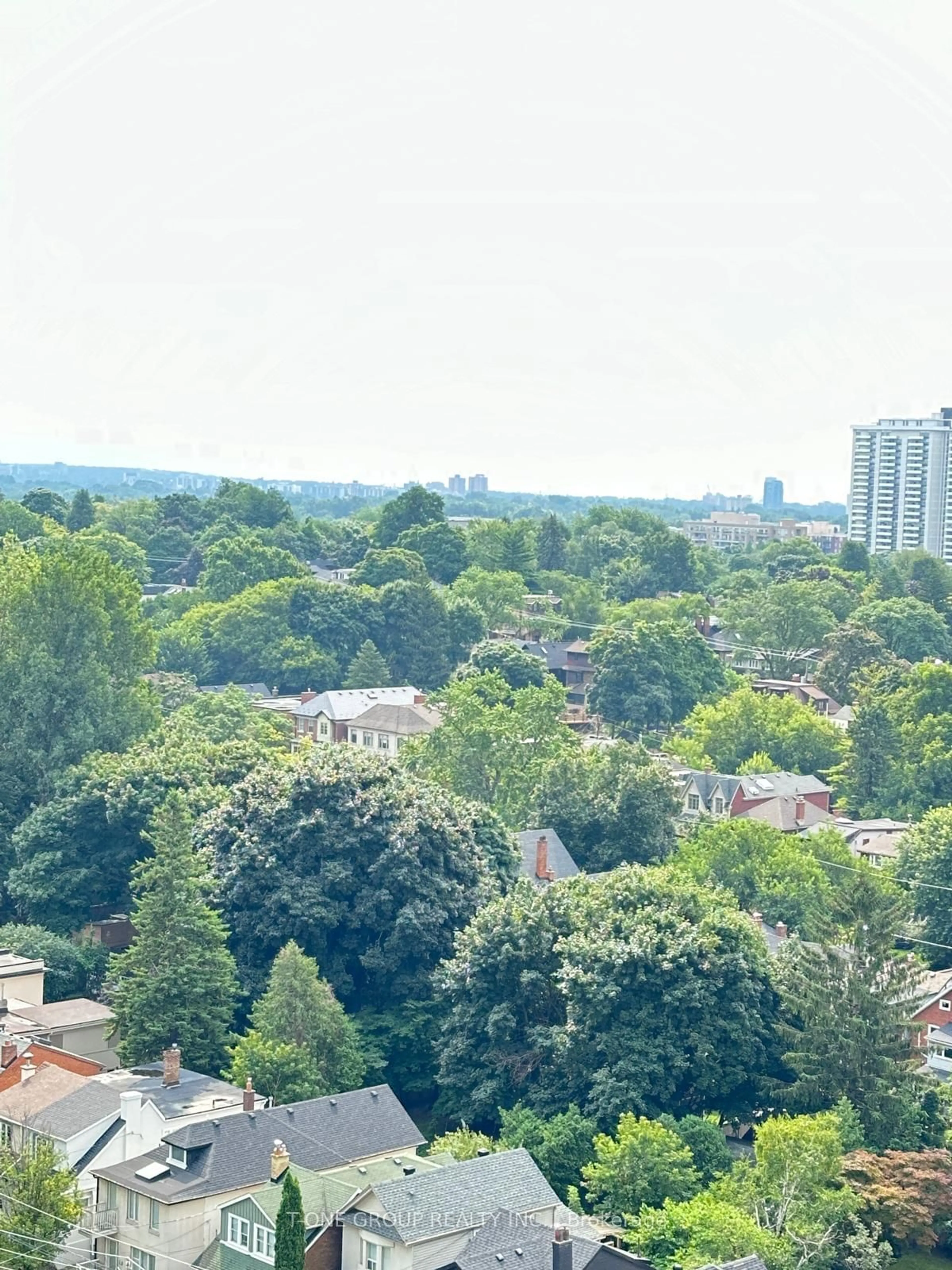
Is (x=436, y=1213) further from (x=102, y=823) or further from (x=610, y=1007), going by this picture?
(x=102, y=823)

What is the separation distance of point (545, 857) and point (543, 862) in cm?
23

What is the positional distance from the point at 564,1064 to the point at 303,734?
2060 inches

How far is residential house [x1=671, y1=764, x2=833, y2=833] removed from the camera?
7475 cm

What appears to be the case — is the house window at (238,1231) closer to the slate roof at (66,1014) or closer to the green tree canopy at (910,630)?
the slate roof at (66,1014)

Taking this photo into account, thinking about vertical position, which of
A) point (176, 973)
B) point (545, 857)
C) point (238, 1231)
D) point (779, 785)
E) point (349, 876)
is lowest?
point (238, 1231)

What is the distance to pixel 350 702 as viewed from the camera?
94625 mm

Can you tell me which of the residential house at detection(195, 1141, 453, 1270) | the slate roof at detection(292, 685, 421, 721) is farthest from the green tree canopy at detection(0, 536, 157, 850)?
the residential house at detection(195, 1141, 453, 1270)

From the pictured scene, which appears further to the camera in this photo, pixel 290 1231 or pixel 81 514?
pixel 81 514

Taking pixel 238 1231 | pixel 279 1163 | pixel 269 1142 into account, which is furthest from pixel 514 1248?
pixel 269 1142

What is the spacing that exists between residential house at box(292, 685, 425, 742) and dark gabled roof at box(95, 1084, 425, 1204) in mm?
51915

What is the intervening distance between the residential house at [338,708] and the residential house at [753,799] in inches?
761

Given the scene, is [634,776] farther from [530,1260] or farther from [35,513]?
[35,513]

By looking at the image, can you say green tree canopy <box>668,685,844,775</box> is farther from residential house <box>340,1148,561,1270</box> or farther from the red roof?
residential house <box>340,1148,561,1270</box>

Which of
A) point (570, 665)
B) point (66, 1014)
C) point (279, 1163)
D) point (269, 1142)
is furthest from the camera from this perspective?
point (570, 665)
